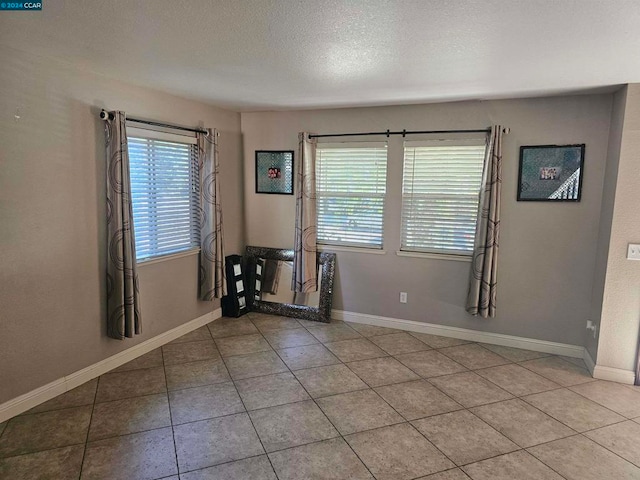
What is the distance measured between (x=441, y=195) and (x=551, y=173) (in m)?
0.99

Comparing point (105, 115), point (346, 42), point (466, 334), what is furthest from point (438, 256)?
point (105, 115)

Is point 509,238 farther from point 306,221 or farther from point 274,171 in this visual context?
point 274,171

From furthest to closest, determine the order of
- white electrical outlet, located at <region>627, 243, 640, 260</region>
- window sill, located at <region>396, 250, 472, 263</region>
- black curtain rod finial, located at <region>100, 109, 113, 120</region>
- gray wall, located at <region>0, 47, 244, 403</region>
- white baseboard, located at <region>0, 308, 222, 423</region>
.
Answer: window sill, located at <region>396, 250, 472, 263</region> → white electrical outlet, located at <region>627, 243, 640, 260</region> → black curtain rod finial, located at <region>100, 109, 113, 120</region> → white baseboard, located at <region>0, 308, 222, 423</region> → gray wall, located at <region>0, 47, 244, 403</region>

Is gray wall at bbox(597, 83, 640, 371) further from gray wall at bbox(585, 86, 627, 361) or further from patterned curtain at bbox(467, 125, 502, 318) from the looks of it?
patterned curtain at bbox(467, 125, 502, 318)

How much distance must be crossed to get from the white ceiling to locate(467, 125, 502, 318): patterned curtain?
577 mm

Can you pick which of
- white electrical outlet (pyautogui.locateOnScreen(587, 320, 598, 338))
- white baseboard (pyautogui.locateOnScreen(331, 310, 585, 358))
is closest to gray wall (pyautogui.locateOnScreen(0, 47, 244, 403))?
white baseboard (pyautogui.locateOnScreen(331, 310, 585, 358))

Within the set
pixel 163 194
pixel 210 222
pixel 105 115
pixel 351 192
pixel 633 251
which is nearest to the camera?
pixel 105 115

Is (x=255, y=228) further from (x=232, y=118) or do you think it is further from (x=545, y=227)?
(x=545, y=227)

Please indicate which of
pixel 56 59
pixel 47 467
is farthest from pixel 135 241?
pixel 47 467

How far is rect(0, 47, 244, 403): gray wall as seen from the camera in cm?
254

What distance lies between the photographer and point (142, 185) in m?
3.50

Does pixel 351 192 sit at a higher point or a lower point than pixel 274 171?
lower

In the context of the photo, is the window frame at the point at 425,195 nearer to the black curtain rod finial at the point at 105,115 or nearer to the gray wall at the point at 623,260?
the gray wall at the point at 623,260

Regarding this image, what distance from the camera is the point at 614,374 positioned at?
129 inches
